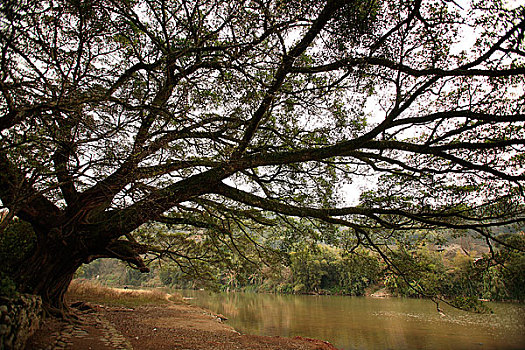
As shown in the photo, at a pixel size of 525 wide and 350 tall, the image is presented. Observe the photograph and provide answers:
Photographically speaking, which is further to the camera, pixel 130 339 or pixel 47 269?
pixel 130 339

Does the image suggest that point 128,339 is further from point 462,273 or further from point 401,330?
point 401,330

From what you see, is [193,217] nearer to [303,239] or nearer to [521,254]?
[303,239]

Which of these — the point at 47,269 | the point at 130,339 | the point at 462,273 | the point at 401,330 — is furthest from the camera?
the point at 401,330

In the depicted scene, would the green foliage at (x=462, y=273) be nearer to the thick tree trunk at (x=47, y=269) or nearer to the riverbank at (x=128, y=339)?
the riverbank at (x=128, y=339)

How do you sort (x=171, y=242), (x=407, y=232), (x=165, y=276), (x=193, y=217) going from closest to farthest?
(x=407, y=232)
(x=193, y=217)
(x=171, y=242)
(x=165, y=276)

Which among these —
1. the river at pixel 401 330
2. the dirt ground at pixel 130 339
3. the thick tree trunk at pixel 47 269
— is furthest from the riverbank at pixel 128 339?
the river at pixel 401 330

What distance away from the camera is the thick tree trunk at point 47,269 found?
4996 millimetres

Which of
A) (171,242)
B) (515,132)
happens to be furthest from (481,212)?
(171,242)

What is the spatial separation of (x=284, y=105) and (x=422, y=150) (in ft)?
8.12

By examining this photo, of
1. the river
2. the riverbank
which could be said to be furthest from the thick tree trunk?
the river

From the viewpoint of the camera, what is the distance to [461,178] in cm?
462

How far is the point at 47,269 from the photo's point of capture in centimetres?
517

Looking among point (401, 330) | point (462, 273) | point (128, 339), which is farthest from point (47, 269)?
point (401, 330)

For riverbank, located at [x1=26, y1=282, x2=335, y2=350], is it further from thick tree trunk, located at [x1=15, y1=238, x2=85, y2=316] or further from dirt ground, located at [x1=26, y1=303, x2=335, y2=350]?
thick tree trunk, located at [x1=15, y1=238, x2=85, y2=316]
